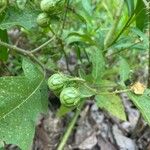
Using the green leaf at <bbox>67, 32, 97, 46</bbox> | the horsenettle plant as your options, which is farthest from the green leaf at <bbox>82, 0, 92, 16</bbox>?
the green leaf at <bbox>67, 32, 97, 46</bbox>

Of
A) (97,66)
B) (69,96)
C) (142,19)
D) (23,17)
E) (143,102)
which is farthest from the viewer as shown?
(142,19)

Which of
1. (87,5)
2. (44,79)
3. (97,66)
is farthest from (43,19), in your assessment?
(87,5)

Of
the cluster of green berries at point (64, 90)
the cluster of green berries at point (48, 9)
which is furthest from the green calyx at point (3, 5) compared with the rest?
the cluster of green berries at point (64, 90)

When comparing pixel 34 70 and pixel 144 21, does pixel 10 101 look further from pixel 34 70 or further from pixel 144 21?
pixel 144 21

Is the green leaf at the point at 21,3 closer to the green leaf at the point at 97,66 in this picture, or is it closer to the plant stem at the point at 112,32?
the green leaf at the point at 97,66

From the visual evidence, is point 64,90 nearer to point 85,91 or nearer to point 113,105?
point 85,91

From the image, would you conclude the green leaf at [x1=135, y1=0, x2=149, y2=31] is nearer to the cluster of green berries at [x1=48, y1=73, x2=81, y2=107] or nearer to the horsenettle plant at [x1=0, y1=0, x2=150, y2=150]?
the horsenettle plant at [x1=0, y1=0, x2=150, y2=150]
